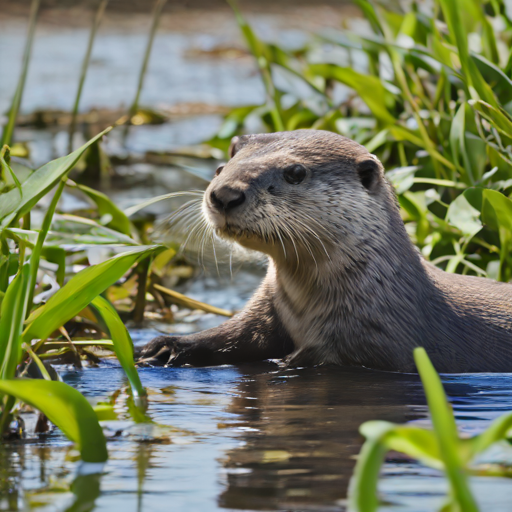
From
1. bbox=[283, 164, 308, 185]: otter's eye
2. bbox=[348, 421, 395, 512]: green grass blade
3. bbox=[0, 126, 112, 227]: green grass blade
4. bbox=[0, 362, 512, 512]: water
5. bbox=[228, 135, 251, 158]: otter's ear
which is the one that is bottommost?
bbox=[0, 362, 512, 512]: water

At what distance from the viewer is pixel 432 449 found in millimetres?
1134

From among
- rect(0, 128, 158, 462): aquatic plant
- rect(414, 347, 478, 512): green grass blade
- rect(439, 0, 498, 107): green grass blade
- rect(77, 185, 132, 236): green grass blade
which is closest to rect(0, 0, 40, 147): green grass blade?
rect(77, 185, 132, 236): green grass blade

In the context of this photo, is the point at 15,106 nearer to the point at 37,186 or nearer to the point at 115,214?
the point at 115,214

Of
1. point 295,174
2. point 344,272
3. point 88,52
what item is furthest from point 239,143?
point 88,52

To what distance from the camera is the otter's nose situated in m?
2.45

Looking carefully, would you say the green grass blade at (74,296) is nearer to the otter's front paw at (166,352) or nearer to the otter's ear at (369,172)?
the otter's front paw at (166,352)

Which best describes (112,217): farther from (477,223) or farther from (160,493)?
(160,493)

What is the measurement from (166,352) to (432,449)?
5.77 ft

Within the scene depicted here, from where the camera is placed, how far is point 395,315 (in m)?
2.62

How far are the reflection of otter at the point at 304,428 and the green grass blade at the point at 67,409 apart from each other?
0.25 metres

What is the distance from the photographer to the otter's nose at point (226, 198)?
245 cm

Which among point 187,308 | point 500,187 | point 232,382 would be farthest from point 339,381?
point 187,308

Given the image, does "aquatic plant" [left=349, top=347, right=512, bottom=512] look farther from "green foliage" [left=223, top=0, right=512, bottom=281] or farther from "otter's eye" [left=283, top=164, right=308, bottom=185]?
"green foliage" [left=223, top=0, right=512, bottom=281]

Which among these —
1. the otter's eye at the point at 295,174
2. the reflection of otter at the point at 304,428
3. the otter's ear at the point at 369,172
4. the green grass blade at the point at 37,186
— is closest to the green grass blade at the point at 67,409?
the reflection of otter at the point at 304,428
